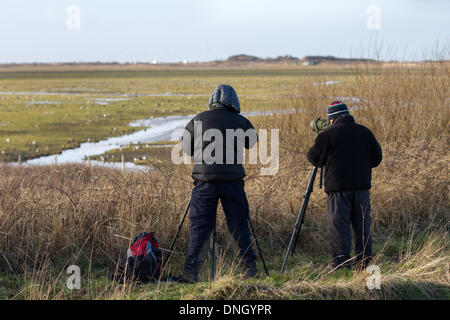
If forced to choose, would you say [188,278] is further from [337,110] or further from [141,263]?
[337,110]

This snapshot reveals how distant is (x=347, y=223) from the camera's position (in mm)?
5855

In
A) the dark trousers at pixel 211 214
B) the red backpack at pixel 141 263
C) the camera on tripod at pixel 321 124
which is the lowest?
the red backpack at pixel 141 263

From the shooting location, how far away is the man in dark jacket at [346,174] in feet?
18.6

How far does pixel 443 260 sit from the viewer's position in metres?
5.87

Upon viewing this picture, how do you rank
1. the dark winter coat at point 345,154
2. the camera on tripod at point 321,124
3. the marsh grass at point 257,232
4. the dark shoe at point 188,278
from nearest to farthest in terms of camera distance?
the marsh grass at point 257,232 → the dark shoe at point 188,278 → the dark winter coat at point 345,154 → the camera on tripod at point 321,124

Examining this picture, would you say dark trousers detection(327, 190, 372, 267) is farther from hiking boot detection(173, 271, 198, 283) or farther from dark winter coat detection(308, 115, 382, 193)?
hiking boot detection(173, 271, 198, 283)

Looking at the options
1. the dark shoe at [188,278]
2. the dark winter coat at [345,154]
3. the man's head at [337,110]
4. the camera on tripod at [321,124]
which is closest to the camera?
the dark shoe at [188,278]

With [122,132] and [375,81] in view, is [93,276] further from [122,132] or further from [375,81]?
[122,132]

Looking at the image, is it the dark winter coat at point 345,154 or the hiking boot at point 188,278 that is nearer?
the hiking boot at point 188,278

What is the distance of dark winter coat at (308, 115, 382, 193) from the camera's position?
18.6 ft

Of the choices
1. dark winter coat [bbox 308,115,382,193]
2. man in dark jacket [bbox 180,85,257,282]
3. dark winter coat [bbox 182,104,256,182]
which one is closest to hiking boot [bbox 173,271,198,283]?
man in dark jacket [bbox 180,85,257,282]

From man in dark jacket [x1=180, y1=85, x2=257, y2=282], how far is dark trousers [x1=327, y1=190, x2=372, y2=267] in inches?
39.7

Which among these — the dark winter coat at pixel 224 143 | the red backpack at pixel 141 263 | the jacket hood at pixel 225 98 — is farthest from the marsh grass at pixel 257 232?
the jacket hood at pixel 225 98

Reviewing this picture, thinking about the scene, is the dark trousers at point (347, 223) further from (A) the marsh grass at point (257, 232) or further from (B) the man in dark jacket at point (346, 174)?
(A) the marsh grass at point (257, 232)
